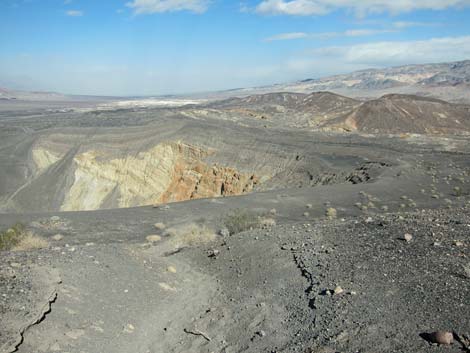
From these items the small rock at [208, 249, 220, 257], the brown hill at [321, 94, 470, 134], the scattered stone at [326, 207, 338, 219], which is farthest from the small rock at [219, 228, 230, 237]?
the brown hill at [321, 94, 470, 134]

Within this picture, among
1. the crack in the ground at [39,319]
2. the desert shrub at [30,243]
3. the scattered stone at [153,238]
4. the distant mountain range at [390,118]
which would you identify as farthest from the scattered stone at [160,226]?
the distant mountain range at [390,118]

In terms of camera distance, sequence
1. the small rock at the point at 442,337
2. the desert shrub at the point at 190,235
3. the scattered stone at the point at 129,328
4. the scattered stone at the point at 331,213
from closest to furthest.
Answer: the small rock at the point at 442,337, the scattered stone at the point at 129,328, the desert shrub at the point at 190,235, the scattered stone at the point at 331,213

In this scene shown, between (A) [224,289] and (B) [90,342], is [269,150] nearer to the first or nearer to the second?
(A) [224,289]

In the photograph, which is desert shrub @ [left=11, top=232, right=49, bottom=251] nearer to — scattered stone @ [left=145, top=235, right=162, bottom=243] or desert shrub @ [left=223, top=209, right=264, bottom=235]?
scattered stone @ [left=145, top=235, right=162, bottom=243]

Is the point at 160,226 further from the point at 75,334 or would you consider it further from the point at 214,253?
the point at 75,334

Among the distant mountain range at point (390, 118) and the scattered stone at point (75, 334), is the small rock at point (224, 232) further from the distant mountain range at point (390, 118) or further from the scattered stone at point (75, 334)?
the distant mountain range at point (390, 118)

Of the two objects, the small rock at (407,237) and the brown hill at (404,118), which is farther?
the brown hill at (404,118)

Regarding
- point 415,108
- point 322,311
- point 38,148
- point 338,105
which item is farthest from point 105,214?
point 338,105
